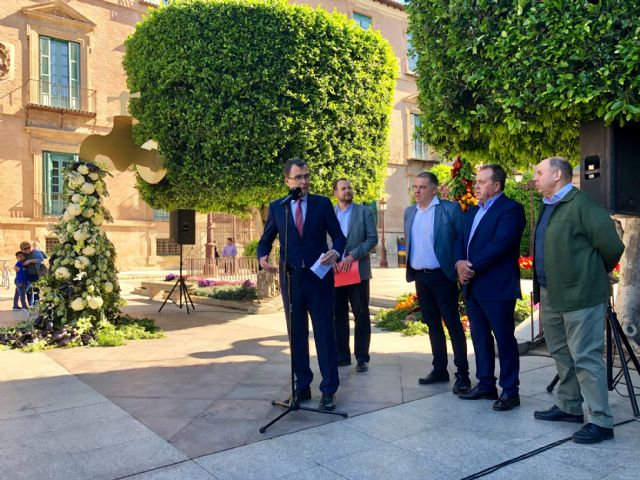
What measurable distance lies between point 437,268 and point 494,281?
2.03 ft

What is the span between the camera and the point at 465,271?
4410mm

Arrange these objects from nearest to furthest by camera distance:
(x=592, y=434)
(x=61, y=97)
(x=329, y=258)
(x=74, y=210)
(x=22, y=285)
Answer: (x=592, y=434)
(x=329, y=258)
(x=74, y=210)
(x=22, y=285)
(x=61, y=97)

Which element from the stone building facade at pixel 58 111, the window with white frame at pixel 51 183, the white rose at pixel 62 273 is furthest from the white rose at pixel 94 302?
the window with white frame at pixel 51 183

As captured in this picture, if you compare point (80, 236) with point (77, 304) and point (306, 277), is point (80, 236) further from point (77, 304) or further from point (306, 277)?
point (306, 277)

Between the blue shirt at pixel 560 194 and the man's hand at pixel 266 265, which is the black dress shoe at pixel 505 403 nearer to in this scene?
the blue shirt at pixel 560 194

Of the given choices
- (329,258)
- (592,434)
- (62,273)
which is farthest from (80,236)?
(592,434)

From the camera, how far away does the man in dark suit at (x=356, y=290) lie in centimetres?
572

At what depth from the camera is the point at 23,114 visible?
21.1 meters

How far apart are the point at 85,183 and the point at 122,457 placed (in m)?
5.21

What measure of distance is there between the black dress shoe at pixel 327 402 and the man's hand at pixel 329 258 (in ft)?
3.46

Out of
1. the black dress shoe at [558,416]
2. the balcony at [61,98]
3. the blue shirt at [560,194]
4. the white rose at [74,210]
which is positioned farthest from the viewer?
the balcony at [61,98]

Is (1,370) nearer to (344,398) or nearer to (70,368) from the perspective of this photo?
(70,368)

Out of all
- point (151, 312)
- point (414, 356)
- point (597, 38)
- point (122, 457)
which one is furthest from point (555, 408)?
point (151, 312)

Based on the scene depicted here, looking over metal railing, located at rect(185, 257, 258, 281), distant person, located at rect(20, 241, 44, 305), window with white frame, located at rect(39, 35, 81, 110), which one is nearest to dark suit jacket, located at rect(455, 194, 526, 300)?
distant person, located at rect(20, 241, 44, 305)
